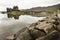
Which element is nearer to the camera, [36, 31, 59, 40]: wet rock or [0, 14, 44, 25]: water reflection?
[36, 31, 59, 40]: wet rock

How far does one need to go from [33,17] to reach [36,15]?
92 millimetres

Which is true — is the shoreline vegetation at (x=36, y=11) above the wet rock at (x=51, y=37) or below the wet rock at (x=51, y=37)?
above

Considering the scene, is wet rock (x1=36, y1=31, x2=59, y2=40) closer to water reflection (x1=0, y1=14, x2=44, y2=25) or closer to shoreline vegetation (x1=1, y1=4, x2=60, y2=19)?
water reflection (x1=0, y1=14, x2=44, y2=25)

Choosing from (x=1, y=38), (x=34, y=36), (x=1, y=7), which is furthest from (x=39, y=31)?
(x=1, y=7)

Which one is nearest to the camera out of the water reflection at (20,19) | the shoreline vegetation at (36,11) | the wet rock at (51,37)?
the wet rock at (51,37)

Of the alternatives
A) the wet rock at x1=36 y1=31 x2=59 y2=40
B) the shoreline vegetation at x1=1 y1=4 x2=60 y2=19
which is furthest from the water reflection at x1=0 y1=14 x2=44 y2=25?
the wet rock at x1=36 y1=31 x2=59 y2=40

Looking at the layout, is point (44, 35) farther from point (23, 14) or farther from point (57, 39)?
point (23, 14)

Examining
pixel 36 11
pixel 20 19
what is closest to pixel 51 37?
pixel 20 19

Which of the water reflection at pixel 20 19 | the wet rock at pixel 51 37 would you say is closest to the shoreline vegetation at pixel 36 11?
the water reflection at pixel 20 19

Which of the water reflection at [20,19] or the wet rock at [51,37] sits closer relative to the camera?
the wet rock at [51,37]

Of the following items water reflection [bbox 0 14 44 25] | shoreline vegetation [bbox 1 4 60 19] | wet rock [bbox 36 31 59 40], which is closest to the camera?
wet rock [bbox 36 31 59 40]

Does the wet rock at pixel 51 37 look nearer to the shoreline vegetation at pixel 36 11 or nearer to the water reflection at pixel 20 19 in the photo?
the water reflection at pixel 20 19

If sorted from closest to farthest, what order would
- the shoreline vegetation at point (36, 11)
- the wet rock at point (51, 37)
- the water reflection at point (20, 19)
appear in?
the wet rock at point (51, 37)
the water reflection at point (20, 19)
the shoreline vegetation at point (36, 11)

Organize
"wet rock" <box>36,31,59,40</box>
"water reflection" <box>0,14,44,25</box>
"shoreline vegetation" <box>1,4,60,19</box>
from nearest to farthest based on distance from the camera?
"wet rock" <box>36,31,59,40</box> < "water reflection" <box>0,14,44,25</box> < "shoreline vegetation" <box>1,4,60,19</box>
